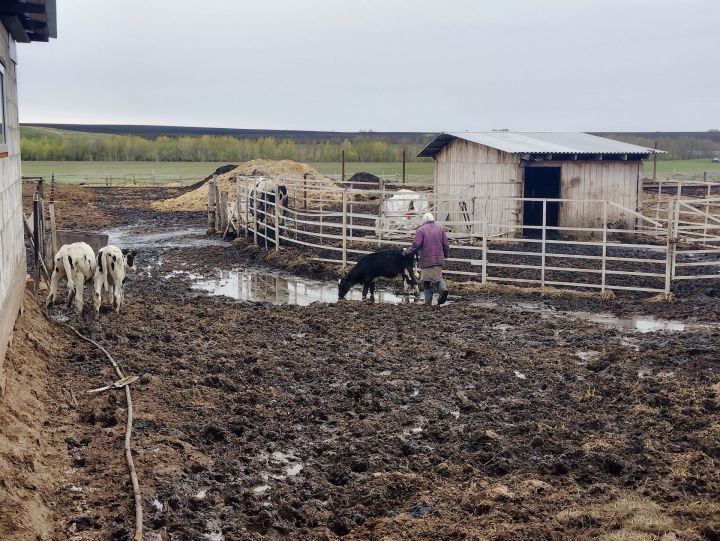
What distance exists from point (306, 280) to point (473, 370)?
7.78 metres

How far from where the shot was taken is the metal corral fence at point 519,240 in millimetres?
14844

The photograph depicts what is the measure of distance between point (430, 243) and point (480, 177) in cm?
1061

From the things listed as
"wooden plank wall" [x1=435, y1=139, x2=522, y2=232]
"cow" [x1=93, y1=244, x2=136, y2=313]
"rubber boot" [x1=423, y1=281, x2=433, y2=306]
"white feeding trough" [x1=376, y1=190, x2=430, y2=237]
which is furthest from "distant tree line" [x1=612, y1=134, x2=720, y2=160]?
"cow" [x1=93, y1=244, x2=136, y2=313]

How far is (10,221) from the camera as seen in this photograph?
30.9 feet

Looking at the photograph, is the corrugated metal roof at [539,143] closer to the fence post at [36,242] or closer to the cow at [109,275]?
the fence post at [36,242]

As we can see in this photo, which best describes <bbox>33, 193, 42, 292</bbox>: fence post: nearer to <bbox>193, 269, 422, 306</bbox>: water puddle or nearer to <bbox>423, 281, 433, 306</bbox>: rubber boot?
<bbox>193, 269, 422, 306</bbox>: water puddle

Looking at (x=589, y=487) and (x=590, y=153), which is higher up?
(x=590, y=153)

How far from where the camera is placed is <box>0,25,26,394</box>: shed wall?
7734 mm

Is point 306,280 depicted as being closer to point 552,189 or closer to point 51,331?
point 51,331

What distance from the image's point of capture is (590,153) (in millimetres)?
22062

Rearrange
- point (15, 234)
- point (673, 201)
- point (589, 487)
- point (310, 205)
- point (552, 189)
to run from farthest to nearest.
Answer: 1. point (310, 205)
2. point (552, 189)
3. point (673, 201)
4. point (15, 234)
5. point (589, 487)

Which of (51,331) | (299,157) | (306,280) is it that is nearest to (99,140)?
(299,157)

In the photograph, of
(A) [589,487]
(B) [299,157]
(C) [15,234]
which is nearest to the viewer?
(A) [589,487]

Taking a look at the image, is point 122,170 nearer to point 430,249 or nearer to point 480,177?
point 480,177
